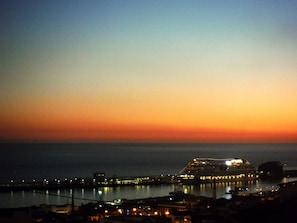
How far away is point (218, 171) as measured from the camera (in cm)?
2031

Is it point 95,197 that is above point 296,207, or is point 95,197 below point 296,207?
below

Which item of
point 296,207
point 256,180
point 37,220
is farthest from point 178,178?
point 37,220

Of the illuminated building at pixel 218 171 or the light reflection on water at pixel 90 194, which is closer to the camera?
the light reflection on water at pixel 90 194

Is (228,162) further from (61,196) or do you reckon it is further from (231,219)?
(231,219)

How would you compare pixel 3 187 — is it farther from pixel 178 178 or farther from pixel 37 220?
pixel 37 220

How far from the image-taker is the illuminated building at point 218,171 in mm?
19395

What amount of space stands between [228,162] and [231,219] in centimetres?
1634

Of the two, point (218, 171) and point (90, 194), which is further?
point (218, 171)

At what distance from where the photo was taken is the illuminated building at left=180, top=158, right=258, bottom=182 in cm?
1940

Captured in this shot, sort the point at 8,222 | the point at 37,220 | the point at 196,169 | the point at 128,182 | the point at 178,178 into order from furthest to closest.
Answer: the point at 196,169 < the point at 178,178 < the point at 128,182 < the point at 37,220 < the point at 8,222

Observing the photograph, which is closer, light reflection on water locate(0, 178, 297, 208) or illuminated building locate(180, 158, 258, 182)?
light reflection on water locate(0, 178, 297, 208)

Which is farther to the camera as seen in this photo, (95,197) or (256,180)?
(256,180)

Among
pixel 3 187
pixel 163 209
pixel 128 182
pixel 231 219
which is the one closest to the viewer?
pixel 231 219

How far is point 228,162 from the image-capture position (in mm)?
21438
